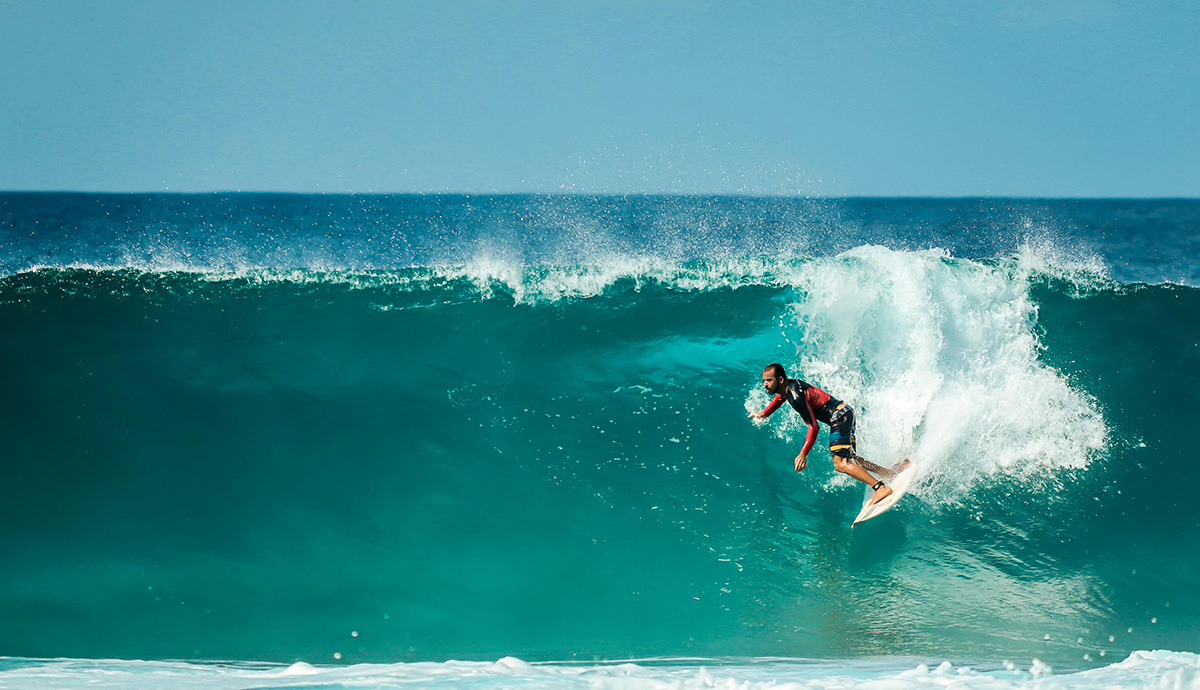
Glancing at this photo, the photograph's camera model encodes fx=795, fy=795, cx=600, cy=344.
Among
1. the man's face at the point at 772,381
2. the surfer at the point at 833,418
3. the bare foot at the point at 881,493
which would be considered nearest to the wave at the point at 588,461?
the bare foot at the point at 881,493

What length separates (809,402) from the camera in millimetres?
5242

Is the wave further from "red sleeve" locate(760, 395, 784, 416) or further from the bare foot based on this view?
"red sleeve" locate(760, 395, 784, 416)

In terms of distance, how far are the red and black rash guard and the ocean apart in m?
0.81

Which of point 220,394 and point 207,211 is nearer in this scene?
point 220,394

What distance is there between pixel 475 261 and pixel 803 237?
67.5ft

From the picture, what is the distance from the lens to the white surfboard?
5.44 metres

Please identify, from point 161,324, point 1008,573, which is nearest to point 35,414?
point 161,324

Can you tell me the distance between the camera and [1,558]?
5496 mm

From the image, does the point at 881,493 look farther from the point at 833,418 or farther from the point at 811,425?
the point at 811,425

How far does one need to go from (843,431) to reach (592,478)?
1.89 meters

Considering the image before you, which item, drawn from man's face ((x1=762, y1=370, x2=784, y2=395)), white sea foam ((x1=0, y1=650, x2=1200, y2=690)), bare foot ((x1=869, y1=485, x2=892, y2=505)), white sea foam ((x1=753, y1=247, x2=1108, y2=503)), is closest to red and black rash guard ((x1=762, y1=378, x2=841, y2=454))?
man's face ((x1=762, y1=370, x2=784, y2=395))

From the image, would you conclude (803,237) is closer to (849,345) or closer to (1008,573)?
(849,345)

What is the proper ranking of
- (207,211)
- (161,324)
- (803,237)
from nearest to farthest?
(161,324) < (803,237) < (207,211)

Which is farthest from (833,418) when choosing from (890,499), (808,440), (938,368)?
(938,368)
